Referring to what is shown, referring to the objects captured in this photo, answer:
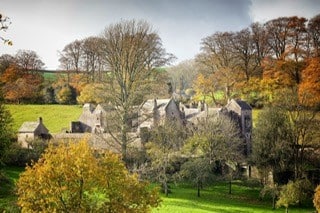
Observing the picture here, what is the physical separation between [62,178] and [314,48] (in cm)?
5612

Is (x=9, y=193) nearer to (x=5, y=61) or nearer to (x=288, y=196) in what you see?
(x=288, y=196)

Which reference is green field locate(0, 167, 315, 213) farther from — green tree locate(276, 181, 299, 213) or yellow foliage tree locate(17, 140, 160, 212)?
yellow foliage tree locate(17, 140, 160, 212)

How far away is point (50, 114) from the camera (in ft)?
205

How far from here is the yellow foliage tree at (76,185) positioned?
15180 mm

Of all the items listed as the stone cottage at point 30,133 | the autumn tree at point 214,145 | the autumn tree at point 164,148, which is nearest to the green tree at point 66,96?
the stone cottage at point 30,133

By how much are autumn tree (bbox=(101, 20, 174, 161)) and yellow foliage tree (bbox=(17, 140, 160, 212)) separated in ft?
59.4

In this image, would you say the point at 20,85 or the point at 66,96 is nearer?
the point at 20,85

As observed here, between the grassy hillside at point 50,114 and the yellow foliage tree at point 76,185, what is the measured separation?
41.1 m

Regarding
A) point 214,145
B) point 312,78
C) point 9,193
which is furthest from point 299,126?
point 9,193

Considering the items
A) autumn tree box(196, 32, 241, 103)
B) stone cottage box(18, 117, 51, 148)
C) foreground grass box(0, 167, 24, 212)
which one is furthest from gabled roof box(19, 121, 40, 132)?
autumn tree box(196, 32, 241, 103)

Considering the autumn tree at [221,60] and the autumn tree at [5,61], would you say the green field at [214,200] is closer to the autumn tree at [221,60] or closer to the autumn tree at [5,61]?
the autumn tree at [221,60]

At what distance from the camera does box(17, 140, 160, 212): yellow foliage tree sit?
15.2 m

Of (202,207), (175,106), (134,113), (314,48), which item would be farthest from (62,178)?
(314,48)

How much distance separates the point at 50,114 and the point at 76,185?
1929 inches
